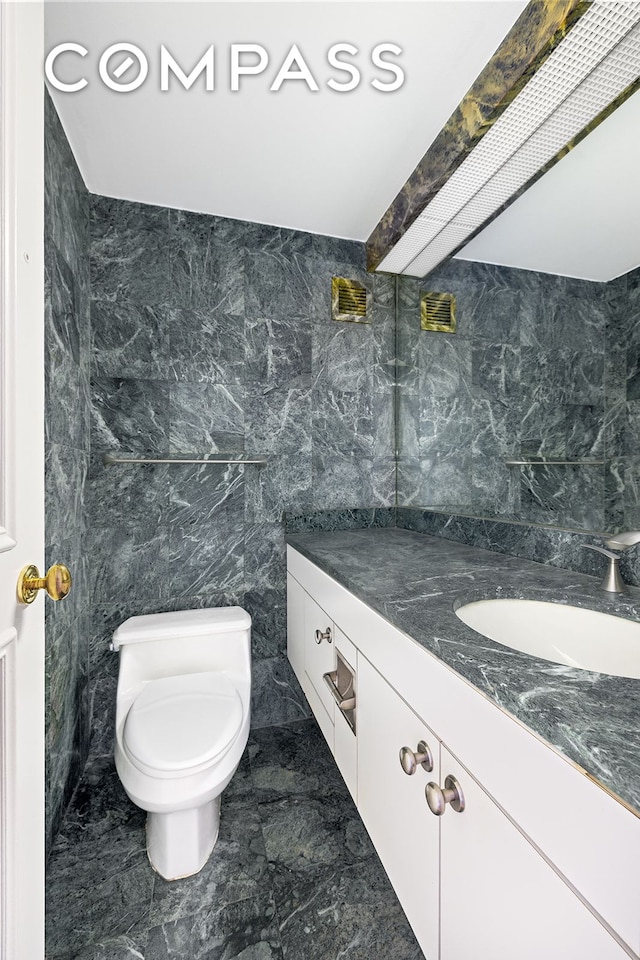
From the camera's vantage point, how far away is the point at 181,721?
1.42 m

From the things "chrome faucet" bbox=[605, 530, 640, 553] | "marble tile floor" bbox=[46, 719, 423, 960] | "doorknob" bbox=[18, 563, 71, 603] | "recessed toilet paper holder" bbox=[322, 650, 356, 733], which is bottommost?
"marble tile floor" bbox=[46, 719, 423, 960]

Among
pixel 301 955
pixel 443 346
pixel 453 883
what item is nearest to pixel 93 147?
pixel 443 346

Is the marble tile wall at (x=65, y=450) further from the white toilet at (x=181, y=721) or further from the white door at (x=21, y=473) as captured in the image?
the white door at (x=21, y=473)

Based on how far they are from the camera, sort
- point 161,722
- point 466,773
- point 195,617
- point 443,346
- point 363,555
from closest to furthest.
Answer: point 466,773 < point 161,722 < point 363,555 < point 195,617 < point 443,346

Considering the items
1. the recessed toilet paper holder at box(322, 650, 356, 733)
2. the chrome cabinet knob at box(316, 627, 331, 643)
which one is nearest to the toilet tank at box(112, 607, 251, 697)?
the chrome cabinet knob at box(316, 627, 331, 643)

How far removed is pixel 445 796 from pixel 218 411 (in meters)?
1.72

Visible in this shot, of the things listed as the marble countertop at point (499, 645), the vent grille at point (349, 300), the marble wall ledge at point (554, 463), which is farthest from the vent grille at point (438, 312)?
the marble countertop at point (499, 645)

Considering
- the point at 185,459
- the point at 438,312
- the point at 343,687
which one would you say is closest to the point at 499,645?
the point at 343,687

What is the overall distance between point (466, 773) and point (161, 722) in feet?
3.67

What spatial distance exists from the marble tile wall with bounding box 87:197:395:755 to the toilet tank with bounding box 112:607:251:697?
0.20 meters

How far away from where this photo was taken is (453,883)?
691 mm

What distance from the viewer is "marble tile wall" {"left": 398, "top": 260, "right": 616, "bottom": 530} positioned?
1.13m

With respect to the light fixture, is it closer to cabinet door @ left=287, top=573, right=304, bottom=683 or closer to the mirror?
the mirror

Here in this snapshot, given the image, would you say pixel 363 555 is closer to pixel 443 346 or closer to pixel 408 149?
pixel 443 346
